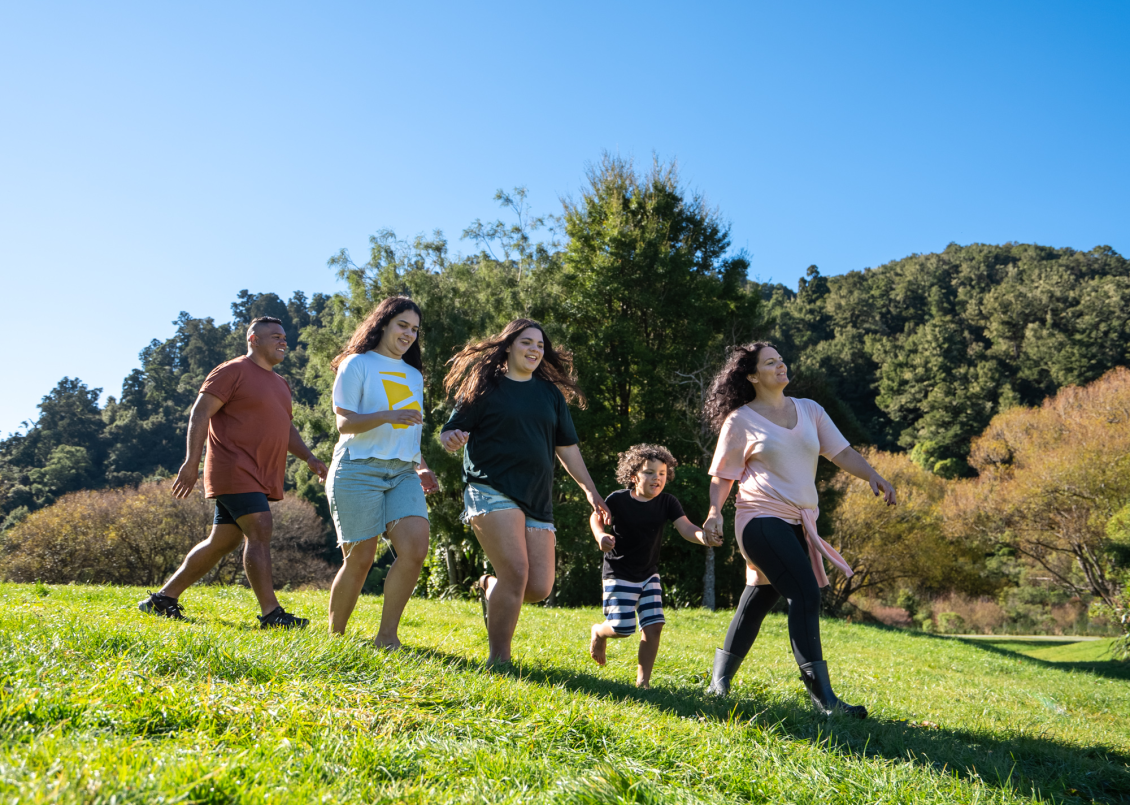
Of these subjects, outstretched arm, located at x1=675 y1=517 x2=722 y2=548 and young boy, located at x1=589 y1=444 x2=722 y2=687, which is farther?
young boy, located at x1=589 y1=444 x2=722 y2=687

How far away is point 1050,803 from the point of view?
8.06 ft

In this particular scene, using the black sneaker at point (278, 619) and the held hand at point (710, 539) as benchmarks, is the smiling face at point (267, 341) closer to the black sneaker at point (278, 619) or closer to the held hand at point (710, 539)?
the black sneaker at point (278, 619)

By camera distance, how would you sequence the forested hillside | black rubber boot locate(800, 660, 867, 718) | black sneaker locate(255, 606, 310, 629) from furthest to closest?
the forested hillside < black sneaker locate(255, 606, 310, 629) < black rubber boot locate(800, 660, 867, 718)

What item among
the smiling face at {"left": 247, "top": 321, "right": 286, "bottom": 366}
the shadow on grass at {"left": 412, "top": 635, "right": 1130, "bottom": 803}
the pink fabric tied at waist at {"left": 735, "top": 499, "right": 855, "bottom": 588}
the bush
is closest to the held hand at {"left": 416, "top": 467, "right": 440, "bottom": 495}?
the shadow on grass at {"left": 412, "top": 635, "right": 1130, "bottom": 803}

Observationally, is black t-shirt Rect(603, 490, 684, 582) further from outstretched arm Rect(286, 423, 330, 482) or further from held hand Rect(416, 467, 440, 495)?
outstretched arm Rect(286, 423, 330, 482)

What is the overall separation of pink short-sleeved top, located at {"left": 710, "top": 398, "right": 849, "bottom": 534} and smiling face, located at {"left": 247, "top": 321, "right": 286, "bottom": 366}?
3.23m

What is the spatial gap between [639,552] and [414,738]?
2.95 m

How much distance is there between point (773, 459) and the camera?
4285 mm

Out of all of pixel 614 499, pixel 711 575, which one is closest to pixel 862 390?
pixel 711 575

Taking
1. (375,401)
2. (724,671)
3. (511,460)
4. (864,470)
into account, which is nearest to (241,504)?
(375,401)

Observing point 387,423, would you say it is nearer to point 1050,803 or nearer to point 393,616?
point 393,616

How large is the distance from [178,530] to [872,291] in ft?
193

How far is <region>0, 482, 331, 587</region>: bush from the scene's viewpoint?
2905 cm

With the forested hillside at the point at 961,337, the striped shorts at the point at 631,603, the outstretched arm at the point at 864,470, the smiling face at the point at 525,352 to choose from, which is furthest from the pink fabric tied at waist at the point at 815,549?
the forested hillside at the point at 961,337
